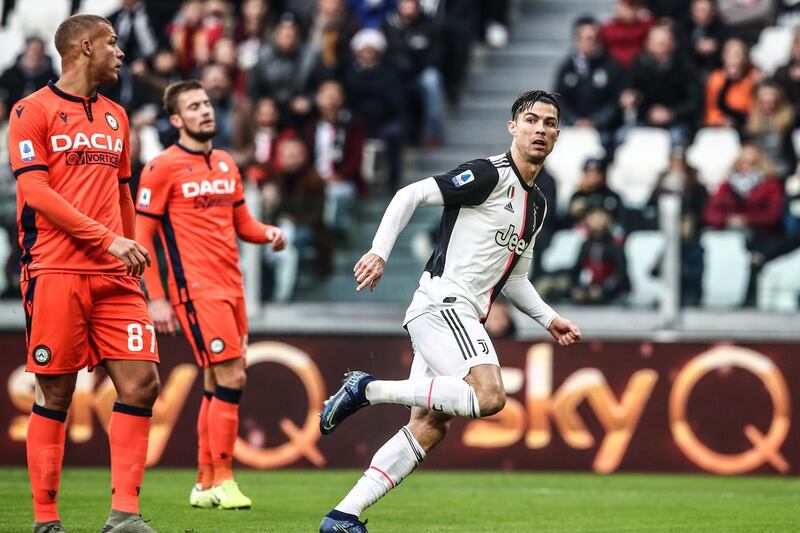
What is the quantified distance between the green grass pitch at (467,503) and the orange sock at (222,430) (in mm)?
334

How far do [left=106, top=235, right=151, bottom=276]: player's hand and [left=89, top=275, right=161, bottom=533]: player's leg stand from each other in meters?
0.37

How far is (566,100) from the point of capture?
1695cm

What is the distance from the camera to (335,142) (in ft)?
52.7

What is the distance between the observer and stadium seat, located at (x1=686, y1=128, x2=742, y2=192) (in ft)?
51.0

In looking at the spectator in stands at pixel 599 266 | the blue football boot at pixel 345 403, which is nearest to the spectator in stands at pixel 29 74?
the spectator in stands at pixel 599 266

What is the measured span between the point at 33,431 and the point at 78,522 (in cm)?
132

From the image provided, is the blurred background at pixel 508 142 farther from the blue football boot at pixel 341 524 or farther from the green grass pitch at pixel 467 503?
the blue football boot at pixel 341 524

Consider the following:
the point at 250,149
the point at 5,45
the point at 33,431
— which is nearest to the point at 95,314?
the point at 33,431

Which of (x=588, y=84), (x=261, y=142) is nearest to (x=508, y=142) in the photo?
(x=588, y=84)

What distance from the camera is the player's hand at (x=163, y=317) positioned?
977 centimetres

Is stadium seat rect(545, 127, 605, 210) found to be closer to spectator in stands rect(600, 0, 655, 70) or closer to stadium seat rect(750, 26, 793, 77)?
spectator in stands rect(600, 0, 655, 70)

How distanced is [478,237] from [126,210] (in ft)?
6.36

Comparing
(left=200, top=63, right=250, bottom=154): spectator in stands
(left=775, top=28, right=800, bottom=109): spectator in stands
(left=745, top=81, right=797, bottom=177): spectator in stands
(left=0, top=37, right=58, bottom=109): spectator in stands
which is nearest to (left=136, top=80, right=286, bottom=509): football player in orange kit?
(left=200, top=63, right=250, bottom=154): spectator in stands

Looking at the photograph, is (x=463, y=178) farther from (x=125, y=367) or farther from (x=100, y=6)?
(x=100, y=6)
